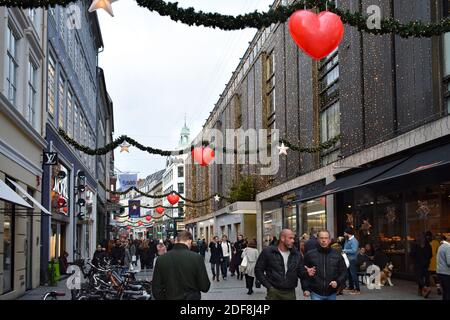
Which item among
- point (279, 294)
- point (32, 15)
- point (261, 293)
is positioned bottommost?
point (261, 293)

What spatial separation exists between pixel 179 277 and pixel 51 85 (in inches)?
771

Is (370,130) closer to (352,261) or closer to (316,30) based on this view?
(352,261)

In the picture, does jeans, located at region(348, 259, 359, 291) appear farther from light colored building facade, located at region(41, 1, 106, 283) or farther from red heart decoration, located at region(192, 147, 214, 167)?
light colored building facade, located at region(41, 1, 106, 283)

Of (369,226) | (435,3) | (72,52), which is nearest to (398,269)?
(369,226)

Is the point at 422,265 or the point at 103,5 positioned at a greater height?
the point at 103,5

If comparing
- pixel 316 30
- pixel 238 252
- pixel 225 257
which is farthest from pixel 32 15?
pixel 316 30

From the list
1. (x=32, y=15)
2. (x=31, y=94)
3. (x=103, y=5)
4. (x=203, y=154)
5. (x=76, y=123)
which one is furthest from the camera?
(x=76, y=123)

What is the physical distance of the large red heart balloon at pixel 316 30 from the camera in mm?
8820

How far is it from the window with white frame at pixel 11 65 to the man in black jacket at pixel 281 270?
11410 mm

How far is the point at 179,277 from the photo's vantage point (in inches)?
289

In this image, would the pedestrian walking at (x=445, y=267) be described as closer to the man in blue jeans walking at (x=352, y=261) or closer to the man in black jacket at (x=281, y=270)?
the man in black jacket at (x=281, y=270)

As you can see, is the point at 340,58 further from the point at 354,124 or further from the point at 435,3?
the point at 435,3

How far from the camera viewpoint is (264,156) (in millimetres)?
42562

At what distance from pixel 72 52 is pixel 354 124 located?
16.5 m
